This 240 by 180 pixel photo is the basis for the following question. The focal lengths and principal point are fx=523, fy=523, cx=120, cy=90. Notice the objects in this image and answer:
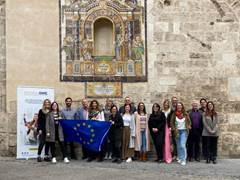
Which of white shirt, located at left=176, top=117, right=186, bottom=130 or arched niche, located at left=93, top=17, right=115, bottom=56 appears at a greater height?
arched niche, located at left=93, top=17, right=115, bottom=56

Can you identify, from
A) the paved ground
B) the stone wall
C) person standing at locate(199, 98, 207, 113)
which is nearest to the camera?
the paved ground

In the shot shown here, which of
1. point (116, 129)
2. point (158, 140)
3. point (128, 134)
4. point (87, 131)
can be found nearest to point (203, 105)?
point (158, 140)

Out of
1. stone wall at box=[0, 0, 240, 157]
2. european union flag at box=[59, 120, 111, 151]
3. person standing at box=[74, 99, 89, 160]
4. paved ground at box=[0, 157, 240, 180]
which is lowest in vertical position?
paved ground at box=[0, 157, 240, 180]

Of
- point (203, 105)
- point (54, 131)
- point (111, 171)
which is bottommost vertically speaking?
point (111, 171)

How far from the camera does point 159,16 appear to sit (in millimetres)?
13555

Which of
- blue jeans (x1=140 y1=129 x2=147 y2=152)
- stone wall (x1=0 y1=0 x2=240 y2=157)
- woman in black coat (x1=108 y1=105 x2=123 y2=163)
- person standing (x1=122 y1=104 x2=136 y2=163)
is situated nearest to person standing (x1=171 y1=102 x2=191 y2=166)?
blue jeans (x1=140 y1=129 x2=147 y2=152)

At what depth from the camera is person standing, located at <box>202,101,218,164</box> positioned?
1223cm

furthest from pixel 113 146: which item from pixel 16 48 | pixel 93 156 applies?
pixel 16 48

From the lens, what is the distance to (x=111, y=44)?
44.9ft

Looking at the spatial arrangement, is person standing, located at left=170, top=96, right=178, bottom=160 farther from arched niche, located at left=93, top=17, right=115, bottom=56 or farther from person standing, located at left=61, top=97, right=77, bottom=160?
person standing, located at left=61, top=97, right=77, bottom=160

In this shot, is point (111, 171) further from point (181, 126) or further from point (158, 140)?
point (181, 126)

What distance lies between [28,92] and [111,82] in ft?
7.15

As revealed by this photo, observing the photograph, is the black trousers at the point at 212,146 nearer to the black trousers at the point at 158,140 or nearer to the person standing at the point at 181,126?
the person standing at the point at 181,126

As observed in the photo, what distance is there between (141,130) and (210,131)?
161 centimetres
